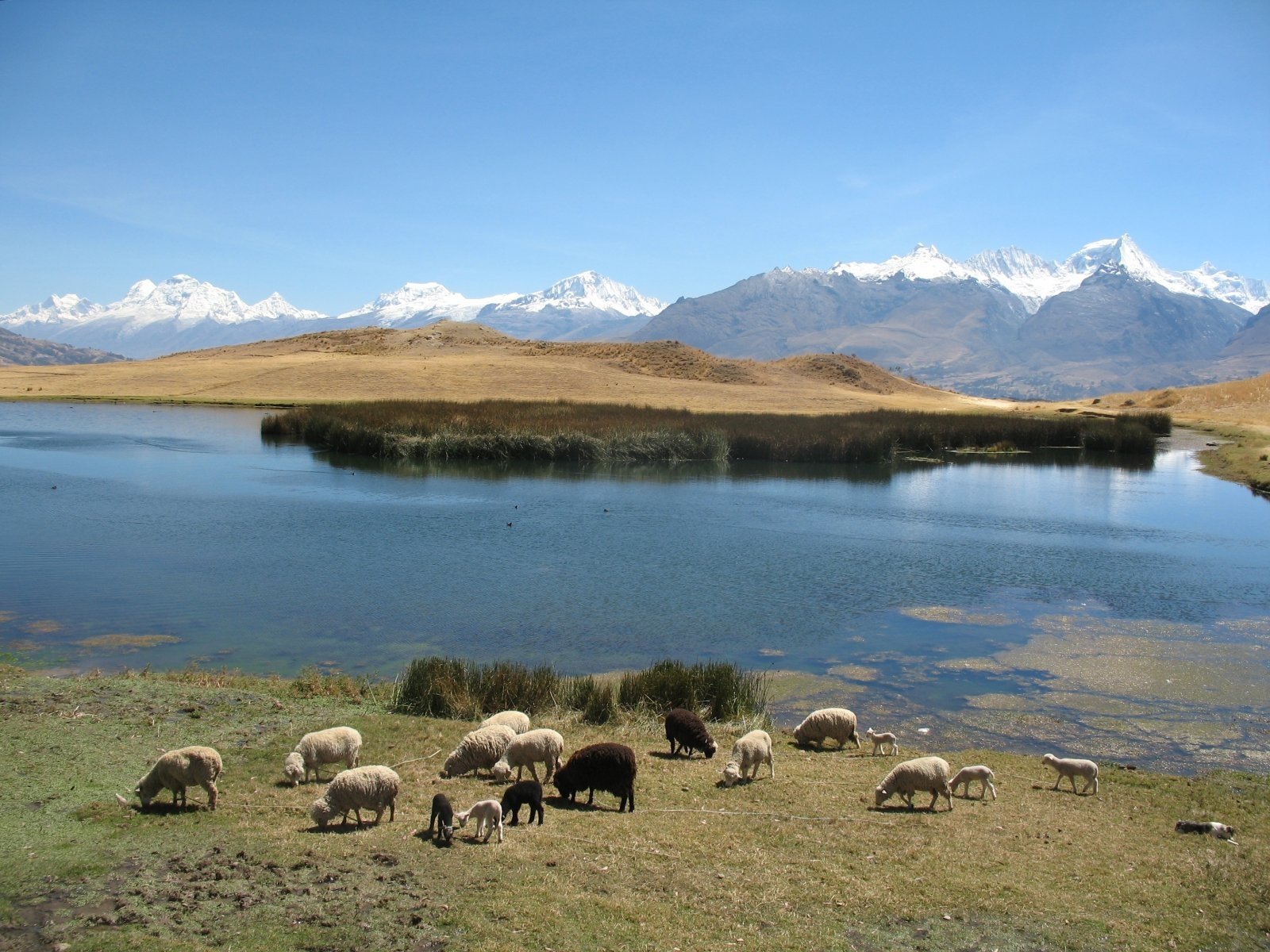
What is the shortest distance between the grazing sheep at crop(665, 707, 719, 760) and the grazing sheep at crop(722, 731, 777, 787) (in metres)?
0.76

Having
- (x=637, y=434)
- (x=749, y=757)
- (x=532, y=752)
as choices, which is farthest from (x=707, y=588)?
(x=637, y=434)

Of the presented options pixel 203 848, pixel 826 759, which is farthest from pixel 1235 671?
pixel 203 848

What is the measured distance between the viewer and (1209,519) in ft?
120

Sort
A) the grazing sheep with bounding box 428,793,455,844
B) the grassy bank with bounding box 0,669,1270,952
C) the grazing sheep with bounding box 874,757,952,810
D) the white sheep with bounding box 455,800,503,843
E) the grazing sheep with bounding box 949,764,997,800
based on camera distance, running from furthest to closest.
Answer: the grazing sheep with bounding box 949,764,997,800, the grazing sheep with bounding box 874,757,952,810, the white sheep with bounding box 455,800,503,843, the grazing sheep with bounding box 428,793,455,844, the grassy bank with bounding box 0,669,1270,952

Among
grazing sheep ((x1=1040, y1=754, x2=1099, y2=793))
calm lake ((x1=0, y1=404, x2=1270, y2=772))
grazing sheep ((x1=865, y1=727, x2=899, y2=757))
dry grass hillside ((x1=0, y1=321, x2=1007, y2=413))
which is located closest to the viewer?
grazing sheep ((x1=1040, y1=754, x2=1099, y2=793))

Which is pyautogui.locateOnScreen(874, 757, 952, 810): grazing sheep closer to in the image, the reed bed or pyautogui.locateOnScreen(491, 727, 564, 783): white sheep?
pyautogui.locateOnScreen(491, 727, 564, 783): white sheep

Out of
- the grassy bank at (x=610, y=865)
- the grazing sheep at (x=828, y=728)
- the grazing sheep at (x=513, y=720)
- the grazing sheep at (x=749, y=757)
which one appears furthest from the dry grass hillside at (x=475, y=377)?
the grassy bank at (x=610, y=865)

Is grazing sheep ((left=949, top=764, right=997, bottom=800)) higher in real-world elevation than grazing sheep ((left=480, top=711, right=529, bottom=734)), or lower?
lower

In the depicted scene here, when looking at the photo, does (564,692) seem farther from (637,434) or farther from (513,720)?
(637,434)

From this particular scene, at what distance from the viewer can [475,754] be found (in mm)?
10766

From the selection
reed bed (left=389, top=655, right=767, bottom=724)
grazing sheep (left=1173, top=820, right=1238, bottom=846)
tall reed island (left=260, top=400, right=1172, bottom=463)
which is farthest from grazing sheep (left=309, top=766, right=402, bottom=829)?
tall reed island (left=260, top=400, right=1172, bottom=463)

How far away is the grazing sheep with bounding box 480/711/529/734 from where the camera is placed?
11695 mm

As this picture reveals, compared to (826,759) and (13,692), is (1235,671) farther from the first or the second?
(13,692)

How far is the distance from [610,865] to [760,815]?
2.25 m
